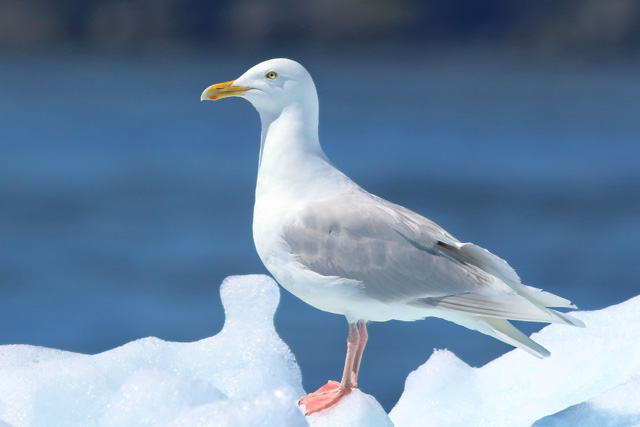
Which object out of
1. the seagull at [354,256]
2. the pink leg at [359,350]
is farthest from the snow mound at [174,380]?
the seagull at [354,256]

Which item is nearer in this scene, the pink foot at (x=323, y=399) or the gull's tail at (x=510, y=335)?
the gull's tail at (x=510, y=335)

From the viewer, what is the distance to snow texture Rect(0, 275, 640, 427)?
325cm

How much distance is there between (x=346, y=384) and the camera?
3223 millimetres

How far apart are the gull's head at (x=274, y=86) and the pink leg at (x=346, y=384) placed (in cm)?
85

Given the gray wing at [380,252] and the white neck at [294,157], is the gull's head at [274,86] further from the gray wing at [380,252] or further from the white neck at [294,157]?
the gray wing at [380,252]

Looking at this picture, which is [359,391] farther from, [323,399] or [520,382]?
[520,382]

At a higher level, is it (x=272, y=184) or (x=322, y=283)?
(x=272, y=184)

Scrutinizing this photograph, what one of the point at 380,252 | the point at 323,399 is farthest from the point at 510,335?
the point at 323,399

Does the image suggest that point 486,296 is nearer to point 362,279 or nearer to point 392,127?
point 362,279

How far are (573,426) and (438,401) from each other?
0.69 metres

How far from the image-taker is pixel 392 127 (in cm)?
1675

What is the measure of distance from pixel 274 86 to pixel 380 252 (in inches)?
28.4

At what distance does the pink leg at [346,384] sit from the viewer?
3.16 meters

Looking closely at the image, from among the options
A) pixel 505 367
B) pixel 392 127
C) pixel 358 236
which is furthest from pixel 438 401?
pixel 392 127
